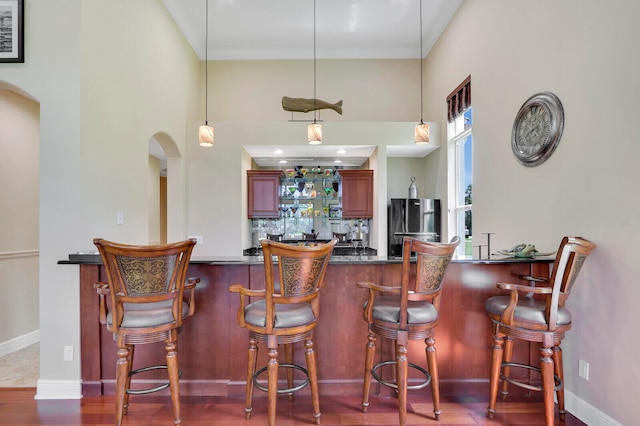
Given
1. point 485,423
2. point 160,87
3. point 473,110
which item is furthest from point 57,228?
point 473,110

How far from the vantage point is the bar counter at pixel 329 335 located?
8.13ft

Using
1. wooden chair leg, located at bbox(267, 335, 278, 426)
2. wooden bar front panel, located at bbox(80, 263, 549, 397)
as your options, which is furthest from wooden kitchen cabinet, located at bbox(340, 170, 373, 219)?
wooden chair leg, located at bbox(267, 335, 278, 426)

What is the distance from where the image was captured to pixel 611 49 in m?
2.03

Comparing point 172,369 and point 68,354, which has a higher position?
point 172,369

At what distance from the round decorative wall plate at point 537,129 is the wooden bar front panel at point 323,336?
91 centimetres

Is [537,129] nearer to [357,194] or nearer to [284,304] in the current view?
[284,304]

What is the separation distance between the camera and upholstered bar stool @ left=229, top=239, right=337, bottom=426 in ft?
5.94

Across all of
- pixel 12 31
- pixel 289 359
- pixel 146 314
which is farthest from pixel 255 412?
pixel 12 31

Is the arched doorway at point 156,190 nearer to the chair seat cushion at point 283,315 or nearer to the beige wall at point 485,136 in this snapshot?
the beige wall at point 485,136

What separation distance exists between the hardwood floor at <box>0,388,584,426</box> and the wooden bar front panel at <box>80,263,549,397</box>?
119mm

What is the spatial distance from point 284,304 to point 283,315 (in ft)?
0.36

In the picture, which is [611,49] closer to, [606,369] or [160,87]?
[606,369]

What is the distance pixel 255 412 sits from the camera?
226 centimetres

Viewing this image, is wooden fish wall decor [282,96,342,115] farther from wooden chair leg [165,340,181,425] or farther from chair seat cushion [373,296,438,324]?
wooden chair leg [165,340,181,425]
